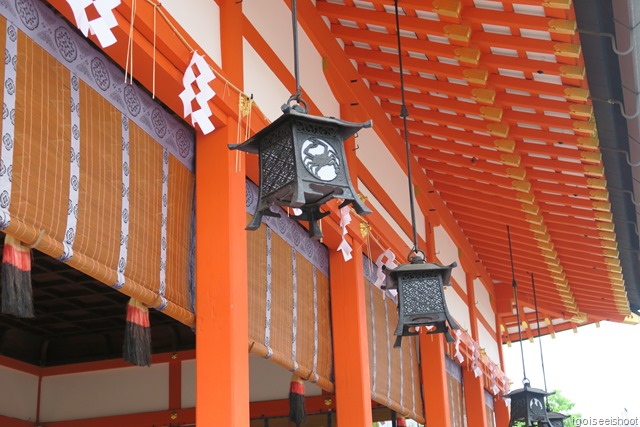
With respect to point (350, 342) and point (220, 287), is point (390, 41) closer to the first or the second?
point (350, 342)

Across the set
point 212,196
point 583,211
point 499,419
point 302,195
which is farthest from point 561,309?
point 302,195

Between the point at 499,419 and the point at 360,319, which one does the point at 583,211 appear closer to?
the point at 360,319

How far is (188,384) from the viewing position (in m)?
7.47

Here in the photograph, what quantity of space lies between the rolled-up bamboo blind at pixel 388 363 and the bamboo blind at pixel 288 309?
2.79 ft

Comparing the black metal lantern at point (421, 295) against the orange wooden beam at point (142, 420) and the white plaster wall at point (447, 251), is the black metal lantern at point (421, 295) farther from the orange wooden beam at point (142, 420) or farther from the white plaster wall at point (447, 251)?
the white plaster wall at point (447, 251)

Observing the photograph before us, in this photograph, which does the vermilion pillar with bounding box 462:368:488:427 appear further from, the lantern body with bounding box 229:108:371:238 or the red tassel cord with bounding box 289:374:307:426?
the lantern body with bounding box 229:108:371:238

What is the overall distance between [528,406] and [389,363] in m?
1.57

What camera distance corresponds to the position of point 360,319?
5.38m

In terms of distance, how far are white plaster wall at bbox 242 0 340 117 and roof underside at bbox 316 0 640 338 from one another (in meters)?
0.41

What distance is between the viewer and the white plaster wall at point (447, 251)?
27.7 ft

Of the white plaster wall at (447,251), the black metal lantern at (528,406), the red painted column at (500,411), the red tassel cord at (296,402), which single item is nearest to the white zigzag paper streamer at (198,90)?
the red tassel cord at (296,402)

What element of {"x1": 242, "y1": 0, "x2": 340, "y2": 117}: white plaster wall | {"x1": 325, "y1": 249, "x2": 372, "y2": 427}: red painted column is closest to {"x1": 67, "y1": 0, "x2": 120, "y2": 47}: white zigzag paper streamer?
{"x1": 242, "y1": 0, "x2": 340, "y2": 117}: white plaster wall

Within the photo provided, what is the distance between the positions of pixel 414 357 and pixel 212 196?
4.25 meters

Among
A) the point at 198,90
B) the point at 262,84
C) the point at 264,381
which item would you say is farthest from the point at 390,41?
the point at 264,381
